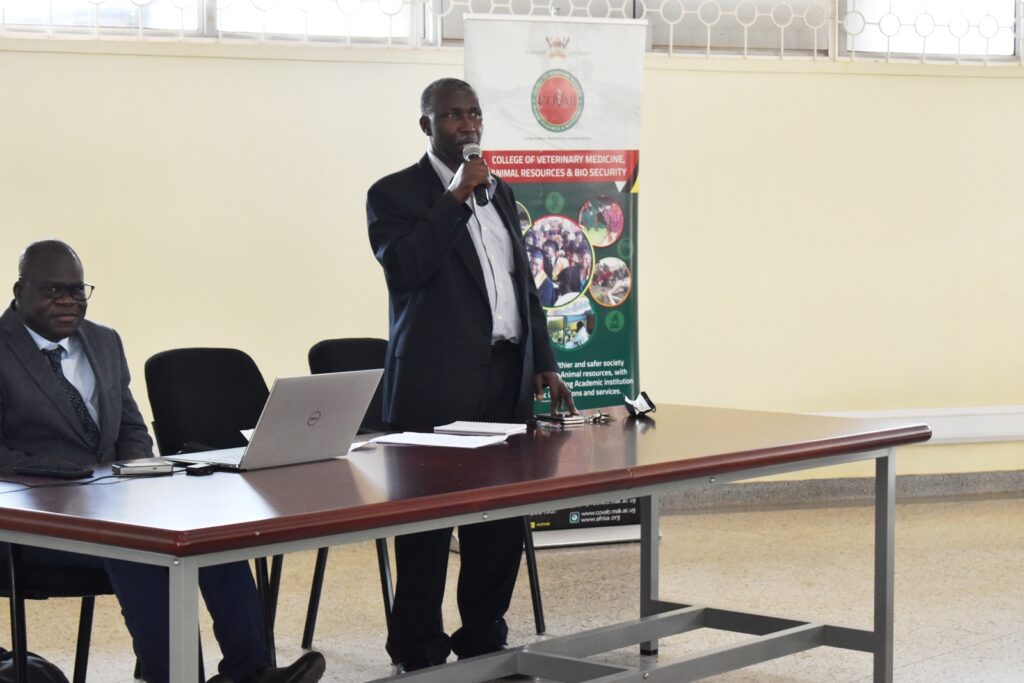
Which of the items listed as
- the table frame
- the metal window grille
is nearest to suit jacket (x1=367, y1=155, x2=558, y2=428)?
the table frame

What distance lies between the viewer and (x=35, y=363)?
3.08 meters

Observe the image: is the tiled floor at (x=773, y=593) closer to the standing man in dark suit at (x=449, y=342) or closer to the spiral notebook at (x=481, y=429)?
the standing man in dark suit at (x=449, y=342)

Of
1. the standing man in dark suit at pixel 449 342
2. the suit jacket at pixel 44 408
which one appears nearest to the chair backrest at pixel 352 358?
the standing man in dark suit at pixel 449 342

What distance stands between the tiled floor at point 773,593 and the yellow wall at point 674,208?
0.77 metres

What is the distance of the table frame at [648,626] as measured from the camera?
2.07 meters

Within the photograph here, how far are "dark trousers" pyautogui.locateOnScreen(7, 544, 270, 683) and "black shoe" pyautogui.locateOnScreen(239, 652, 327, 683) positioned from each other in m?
0.03

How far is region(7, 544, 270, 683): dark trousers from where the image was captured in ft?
8.41

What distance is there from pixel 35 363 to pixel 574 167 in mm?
2590

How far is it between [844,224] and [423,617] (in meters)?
3.67

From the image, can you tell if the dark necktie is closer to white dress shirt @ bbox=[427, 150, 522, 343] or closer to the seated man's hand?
white dress shirt @ bbox=[427, 150, 522, 343]

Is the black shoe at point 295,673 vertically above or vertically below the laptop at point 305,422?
below

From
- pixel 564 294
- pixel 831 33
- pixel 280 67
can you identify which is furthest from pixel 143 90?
pixel 831 33

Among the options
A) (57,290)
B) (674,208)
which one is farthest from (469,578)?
(674,208)

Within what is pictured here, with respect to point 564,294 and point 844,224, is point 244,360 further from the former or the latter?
point 844,224
